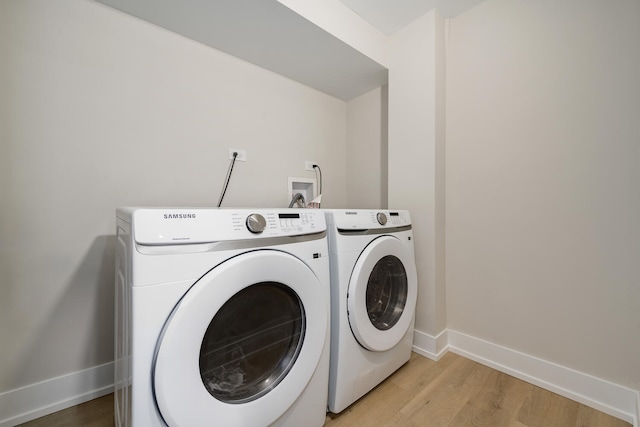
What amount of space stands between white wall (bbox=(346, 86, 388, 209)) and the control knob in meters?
1.41

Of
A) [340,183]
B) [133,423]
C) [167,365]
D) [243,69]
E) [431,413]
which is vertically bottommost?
[431,413]

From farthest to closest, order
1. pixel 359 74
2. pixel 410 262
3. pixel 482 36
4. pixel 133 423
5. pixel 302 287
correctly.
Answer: pixel 359 74 → pixel 482 36 → pixel 410 262 → pixel 302 287 → pixel 133 423

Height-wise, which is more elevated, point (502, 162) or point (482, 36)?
point (482, 36)

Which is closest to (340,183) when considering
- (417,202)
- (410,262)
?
(417,202)

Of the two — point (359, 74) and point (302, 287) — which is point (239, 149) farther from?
point (302, 287)

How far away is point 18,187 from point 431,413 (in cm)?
196

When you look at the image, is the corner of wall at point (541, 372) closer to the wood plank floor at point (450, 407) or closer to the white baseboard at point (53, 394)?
the wood plank floor at point (450, 407)

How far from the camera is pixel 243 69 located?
1644 millimetres

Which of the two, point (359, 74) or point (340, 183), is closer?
point (359, 74)

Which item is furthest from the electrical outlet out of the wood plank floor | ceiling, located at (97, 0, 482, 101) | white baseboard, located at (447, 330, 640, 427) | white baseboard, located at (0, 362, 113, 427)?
white baseboard, located at (447, 330, 640, 427)

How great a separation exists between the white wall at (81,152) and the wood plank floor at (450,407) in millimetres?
246

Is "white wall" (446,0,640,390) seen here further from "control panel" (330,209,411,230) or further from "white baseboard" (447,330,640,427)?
"control panel" (330,209,411,230)

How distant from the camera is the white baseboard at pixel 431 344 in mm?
1431

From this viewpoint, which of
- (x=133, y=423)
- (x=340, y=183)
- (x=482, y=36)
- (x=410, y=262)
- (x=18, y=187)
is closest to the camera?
(x=133, y=423)
